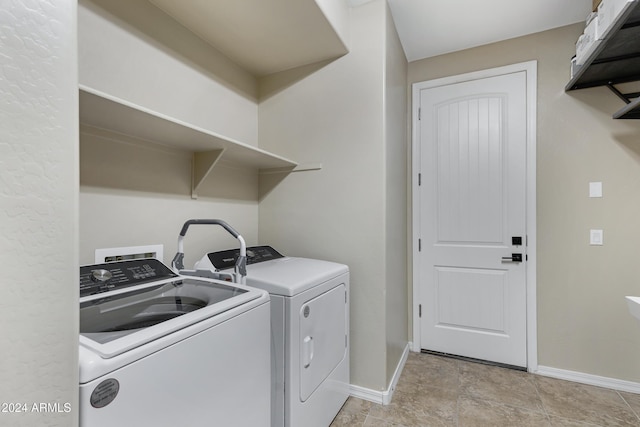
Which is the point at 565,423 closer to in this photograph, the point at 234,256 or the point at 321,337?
the point at 321,337

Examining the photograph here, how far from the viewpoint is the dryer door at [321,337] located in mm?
1443

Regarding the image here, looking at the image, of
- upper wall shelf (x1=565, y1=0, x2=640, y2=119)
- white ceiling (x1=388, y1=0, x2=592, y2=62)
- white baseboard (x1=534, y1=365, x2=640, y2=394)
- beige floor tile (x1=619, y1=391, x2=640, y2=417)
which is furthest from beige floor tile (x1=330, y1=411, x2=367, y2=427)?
white ceiling (x1=388, y1=0, x2=592, y2=62)

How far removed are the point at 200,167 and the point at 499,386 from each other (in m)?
2.48

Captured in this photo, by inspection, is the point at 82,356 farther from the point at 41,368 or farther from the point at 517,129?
the point at 517,129

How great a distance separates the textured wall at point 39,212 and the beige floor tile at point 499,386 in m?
2.27

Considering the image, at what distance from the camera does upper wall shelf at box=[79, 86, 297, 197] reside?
1.09 metres

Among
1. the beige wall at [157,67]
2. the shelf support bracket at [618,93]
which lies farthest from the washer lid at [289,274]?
the shelf support bracket at [618,93]

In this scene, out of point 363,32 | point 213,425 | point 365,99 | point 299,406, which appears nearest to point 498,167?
point 365,99

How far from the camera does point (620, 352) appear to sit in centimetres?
209

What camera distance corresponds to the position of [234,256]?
5.90 feet

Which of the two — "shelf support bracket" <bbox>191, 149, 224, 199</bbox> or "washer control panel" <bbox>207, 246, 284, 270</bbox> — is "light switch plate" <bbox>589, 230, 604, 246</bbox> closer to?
"washer control panel" <bbox>207, 246, 284, 270</bbox>

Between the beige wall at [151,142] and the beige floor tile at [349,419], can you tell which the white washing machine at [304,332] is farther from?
Answer: the beige wall at [151,142]

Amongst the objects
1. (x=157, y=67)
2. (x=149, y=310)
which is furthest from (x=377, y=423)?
(x=157, y=67)

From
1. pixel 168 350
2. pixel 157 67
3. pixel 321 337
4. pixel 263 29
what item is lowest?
pixel 321 337
